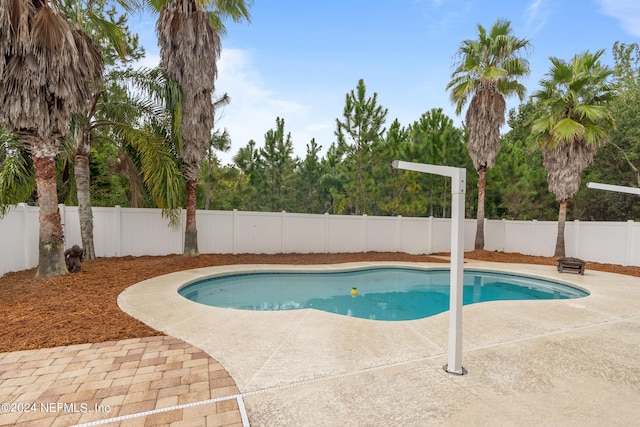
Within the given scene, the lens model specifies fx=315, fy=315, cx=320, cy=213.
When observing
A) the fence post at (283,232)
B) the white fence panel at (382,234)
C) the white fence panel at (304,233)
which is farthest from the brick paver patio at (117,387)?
the white fence panel at (382,234)

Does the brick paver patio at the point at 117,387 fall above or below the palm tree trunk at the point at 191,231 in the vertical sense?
below

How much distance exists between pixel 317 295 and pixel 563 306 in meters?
5.18

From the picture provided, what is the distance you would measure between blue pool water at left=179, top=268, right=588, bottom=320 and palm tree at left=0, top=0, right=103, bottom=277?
3.33 meters

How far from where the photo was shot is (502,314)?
545cm

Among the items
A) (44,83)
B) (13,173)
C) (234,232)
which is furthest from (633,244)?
(13,173)

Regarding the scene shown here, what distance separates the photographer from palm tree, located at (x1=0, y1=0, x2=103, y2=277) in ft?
18.0

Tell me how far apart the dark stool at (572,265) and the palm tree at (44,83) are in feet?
44.7

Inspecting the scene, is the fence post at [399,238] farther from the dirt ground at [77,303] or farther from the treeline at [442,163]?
the dirt ground at [77,303]

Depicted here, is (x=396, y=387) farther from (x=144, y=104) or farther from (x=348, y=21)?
(x=348, y=21)

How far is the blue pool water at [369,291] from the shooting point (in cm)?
709

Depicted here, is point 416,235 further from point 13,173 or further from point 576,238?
point 13,173

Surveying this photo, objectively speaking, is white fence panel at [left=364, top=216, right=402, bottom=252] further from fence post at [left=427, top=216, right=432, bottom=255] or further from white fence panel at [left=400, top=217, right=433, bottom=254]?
fence post at [left=427, top=216, right=432, bottom=255]

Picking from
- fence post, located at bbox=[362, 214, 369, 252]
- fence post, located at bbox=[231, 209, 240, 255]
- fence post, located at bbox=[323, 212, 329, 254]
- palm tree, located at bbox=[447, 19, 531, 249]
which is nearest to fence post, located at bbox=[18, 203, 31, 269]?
fence post, located at bbox=[231, 209, 240, 255]

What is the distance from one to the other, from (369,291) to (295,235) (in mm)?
5022
